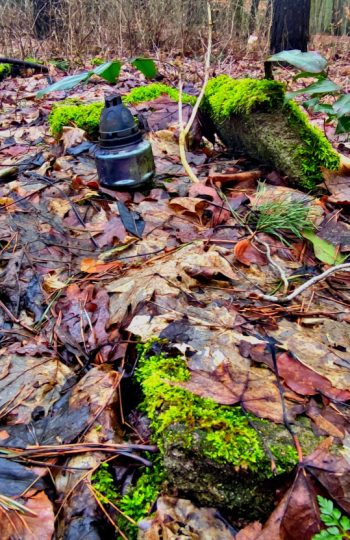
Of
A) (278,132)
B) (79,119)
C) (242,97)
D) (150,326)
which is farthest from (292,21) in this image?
(150,326)

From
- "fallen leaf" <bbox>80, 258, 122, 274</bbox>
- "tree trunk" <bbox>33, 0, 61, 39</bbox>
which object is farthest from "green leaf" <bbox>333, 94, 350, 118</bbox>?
"tree trunk" <bbox>33, 0, 61, 39</bbox>

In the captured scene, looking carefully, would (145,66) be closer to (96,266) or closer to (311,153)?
(311,153)

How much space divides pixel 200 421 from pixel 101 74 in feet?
5.77

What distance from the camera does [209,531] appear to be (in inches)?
41.2

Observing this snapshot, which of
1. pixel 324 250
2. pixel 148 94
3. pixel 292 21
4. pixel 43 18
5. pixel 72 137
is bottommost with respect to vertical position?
pixel 324 250

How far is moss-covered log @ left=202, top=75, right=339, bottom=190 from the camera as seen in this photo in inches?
97.7

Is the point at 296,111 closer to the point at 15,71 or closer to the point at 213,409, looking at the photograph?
the point at 213,409

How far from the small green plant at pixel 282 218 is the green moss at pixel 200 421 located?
1.03m

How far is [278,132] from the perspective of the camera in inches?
101

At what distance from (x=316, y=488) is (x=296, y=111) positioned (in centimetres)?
211

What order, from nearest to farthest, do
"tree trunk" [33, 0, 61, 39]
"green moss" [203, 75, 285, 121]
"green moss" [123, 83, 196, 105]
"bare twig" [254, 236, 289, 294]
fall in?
"bare twig" [254, 236, 289, 294] < "green moss" [203, 75, 285, 121] < "green moss" [123, 83, 196, 105] < "tree trunk" [33, 0, 61, 39]

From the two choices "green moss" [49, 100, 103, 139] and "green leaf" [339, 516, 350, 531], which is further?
"green moss" [49, 100, 103, 139]

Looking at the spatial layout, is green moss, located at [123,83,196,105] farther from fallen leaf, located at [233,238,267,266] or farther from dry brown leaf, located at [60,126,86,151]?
fallen leaf, located at [233,238,267,266]

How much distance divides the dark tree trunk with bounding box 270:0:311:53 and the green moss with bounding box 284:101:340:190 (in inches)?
195
